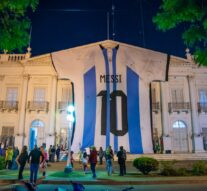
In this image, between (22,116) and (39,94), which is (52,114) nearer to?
(39,94)

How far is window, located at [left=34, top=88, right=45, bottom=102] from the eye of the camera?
29142mm

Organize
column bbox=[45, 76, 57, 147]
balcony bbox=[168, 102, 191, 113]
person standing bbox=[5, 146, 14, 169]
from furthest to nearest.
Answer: balcony bbox=[168, 102, 191, 113], column bbox=[45, 76, 57, 147], person standing bbox=[5, 146, 14, 169]

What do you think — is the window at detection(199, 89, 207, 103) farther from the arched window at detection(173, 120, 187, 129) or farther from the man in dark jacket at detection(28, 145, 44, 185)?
the man in dark jacket at detection(28, 145, 44, 185)

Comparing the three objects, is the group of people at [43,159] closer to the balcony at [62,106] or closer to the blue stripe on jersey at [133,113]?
the blue stripe on jersey at [133,113]

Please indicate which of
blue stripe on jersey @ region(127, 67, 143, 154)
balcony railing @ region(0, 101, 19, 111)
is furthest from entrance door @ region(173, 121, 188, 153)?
balcony railing @ region(0, 101, 19, 111)

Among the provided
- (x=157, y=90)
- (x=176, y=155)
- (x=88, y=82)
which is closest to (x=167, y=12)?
(x=88, y=82)

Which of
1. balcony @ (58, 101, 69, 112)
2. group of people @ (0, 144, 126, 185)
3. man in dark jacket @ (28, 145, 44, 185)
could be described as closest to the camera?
man in dark jacket @ (28, 145, 44, 185)

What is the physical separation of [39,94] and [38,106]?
1481 mm

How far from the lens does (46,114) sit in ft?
93.8

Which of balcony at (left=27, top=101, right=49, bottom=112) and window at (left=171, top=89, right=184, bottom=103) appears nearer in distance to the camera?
balcony at (left=27, top=101, right=49, bottom=112)

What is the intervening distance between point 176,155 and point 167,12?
2013cm

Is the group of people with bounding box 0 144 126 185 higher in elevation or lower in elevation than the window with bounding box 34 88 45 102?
lower

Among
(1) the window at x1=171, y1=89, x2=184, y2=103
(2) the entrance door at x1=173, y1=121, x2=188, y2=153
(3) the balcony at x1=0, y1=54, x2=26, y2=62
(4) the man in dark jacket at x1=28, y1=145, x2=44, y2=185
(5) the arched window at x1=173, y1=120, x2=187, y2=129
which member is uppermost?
(3) the balcony at x1=0, y1=54, x2=26, y2=62

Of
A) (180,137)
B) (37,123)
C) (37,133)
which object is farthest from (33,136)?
(180,137)
